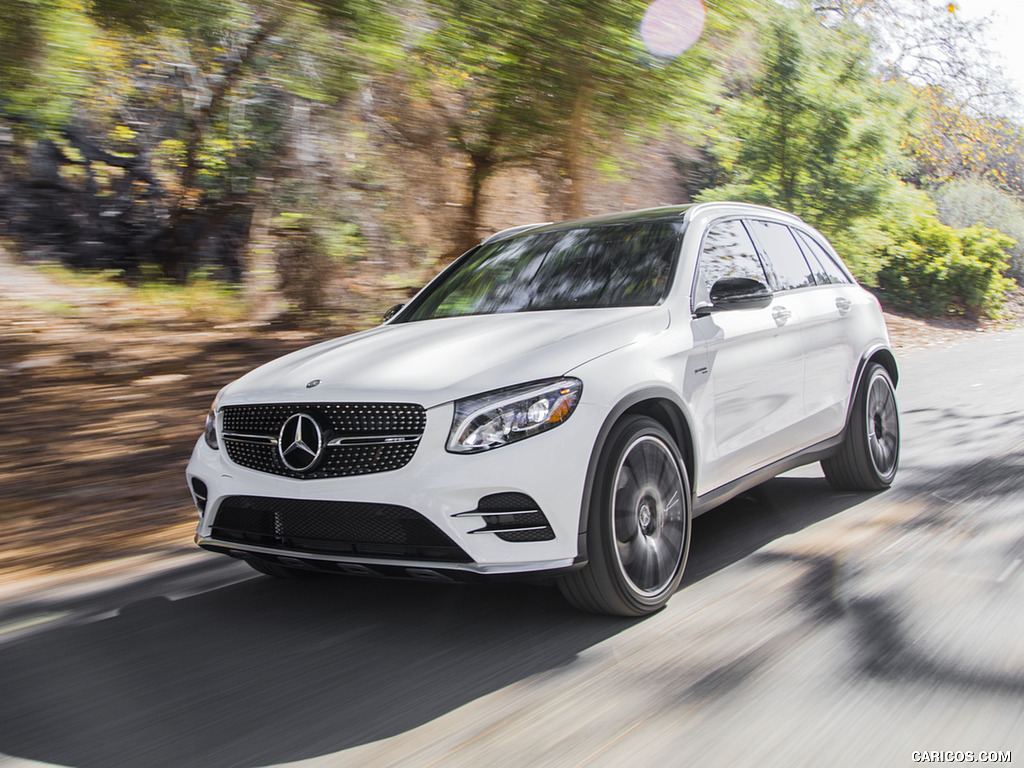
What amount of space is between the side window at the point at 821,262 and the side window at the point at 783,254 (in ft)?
0.39

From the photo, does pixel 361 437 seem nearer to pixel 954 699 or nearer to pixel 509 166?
pixel 954 699

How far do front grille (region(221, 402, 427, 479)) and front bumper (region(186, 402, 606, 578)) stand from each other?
4 centimetres

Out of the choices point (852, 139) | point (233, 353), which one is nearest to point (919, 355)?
point (852, 139)

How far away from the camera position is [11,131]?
29.1 ft

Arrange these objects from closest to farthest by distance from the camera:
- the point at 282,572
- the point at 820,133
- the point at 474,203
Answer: the point at 282,572 < the point at 474,203 < the point at 820,133

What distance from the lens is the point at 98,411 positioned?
762 cm

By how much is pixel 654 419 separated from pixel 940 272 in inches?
864

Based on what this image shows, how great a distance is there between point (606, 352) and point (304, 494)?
125 cm

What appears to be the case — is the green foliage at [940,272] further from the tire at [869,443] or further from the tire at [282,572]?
the tire at [282,572]

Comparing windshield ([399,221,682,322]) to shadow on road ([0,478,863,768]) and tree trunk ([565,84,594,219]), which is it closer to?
shadow on road ([0,478,863,768])

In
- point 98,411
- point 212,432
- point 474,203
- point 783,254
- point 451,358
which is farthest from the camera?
point 474,203

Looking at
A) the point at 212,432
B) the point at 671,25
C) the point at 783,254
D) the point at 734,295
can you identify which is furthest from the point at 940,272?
the point at 212,432

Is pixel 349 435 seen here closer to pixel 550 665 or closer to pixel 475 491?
pixel 475 491
